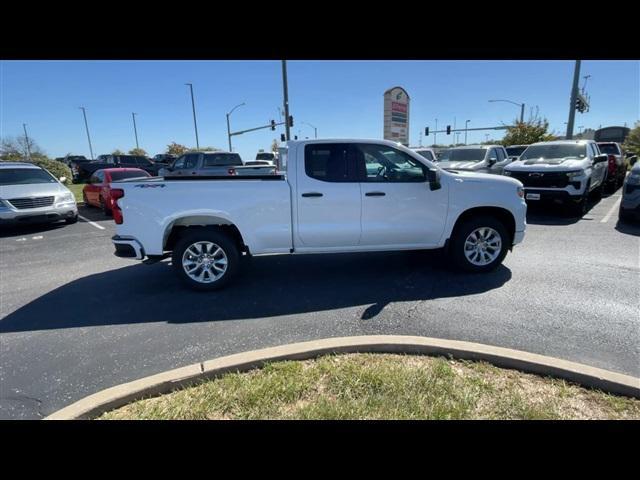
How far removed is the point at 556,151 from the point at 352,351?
10.4 metres

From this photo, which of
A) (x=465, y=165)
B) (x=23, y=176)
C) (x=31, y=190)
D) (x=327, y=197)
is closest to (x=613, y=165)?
(x=465, y=165)

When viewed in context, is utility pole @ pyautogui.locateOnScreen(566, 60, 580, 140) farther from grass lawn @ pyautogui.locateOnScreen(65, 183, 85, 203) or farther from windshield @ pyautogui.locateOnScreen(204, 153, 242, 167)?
grass lawn @ pyautogui.locateOnScreen(65, 183, 85, 203)

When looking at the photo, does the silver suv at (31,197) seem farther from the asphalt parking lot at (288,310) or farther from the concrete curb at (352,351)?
the concrete curb at (352,351)

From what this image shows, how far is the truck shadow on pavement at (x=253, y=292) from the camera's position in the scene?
153 inches

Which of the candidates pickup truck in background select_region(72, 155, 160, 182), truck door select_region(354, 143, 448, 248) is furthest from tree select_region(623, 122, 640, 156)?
pickup truck in background select_region(72, 155, 160, 182)

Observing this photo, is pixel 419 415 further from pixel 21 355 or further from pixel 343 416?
pixel 21 355

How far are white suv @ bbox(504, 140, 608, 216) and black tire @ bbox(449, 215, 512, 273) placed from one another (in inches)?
200

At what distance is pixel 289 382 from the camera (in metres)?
2.49

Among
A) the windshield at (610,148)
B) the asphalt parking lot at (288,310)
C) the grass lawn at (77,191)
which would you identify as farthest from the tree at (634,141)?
the grass lawn at (77,191)

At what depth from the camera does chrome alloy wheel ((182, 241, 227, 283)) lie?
4.46 meters

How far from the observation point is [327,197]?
446 cm

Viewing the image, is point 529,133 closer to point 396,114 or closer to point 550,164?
point 396,114
